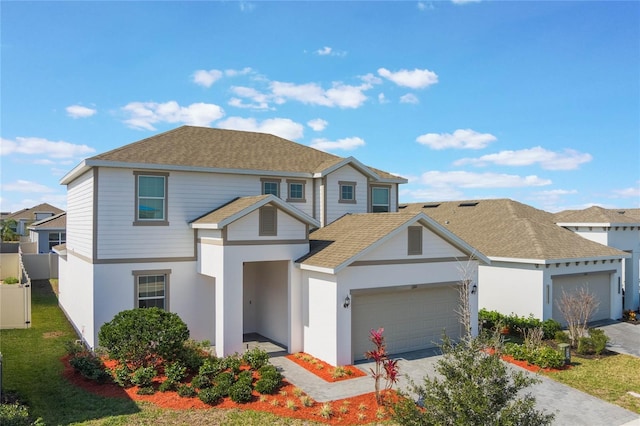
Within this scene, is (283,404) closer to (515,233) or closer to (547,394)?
(547,394)

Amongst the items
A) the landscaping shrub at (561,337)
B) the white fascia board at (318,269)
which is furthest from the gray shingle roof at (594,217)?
the white fascia board at (318,269)

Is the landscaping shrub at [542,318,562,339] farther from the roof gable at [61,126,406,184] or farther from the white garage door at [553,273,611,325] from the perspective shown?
the roof gable at [61,126,406,184]

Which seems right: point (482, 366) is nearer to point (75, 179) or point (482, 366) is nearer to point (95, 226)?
point (95, 226)

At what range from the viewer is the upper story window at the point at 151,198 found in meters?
16.4

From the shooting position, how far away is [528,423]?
706 cm

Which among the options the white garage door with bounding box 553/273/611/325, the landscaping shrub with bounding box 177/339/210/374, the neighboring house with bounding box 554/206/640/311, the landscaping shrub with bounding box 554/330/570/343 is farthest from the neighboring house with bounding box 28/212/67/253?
the neighboring house with bounding box 554/206/640/311

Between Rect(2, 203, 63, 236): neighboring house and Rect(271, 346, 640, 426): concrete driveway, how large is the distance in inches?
2210

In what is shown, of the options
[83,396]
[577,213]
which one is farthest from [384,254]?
[577,213]

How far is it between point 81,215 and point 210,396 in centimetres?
1044

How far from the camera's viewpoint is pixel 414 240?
16.0 meters

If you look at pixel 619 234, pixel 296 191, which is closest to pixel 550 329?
pixel 619 234

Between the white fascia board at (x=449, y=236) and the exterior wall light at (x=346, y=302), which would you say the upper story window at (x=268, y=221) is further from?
the white fascia board at (x=449, y=236)

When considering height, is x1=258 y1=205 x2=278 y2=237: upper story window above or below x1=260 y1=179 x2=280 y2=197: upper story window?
below

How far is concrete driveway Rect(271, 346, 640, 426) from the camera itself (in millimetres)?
11055
